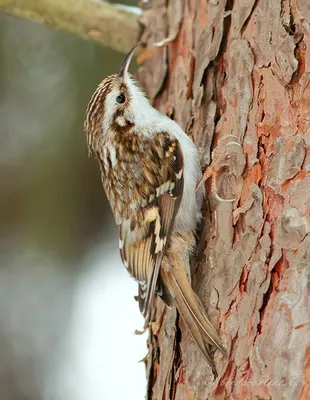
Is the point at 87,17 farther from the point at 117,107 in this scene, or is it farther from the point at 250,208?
the point at 250,208

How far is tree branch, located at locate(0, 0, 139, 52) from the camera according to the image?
2830 millimetres

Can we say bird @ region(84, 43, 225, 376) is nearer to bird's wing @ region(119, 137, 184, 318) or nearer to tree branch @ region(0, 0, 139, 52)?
bird's wing @ region(119, 137, 184, 318)

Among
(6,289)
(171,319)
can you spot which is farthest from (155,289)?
(6,289)

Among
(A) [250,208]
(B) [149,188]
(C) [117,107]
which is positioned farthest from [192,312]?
(C) [117,107]

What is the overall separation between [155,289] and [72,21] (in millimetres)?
1196

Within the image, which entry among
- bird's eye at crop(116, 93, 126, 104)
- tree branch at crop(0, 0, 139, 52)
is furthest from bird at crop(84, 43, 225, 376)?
tree branch at crop(0, 0, 139, 52)

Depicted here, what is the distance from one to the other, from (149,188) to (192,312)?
505 millimetres

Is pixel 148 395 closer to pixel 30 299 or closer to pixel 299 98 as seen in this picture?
pixel 299 98

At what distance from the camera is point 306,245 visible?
69.2 inches

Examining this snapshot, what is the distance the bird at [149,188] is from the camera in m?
2.13

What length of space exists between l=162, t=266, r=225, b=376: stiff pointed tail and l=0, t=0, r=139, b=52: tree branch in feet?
3.79

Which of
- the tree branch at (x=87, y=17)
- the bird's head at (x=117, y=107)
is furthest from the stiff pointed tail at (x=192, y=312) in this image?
the tree branch at (x=87, y=17)

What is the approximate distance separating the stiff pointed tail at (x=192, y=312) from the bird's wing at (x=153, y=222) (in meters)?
0.06

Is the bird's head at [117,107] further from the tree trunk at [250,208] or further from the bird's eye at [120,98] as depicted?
the tree trunk at [250,208]
